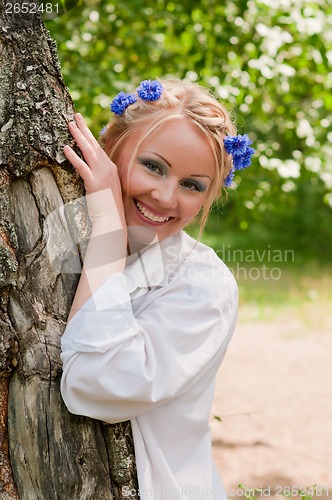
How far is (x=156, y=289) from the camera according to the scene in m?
1.96

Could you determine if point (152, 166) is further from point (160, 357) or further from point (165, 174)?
point (160, 357)

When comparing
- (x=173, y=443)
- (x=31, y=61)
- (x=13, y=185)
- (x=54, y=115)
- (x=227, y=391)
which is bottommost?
(x=227, y=391)

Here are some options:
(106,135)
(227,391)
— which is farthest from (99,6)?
(227,391)

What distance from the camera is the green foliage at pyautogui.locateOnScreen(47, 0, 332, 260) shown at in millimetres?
3926

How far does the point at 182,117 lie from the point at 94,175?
35cm

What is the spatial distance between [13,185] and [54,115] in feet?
0.71

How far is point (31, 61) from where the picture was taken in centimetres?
171

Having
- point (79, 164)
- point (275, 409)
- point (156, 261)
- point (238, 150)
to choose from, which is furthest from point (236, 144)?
point (275, 409)

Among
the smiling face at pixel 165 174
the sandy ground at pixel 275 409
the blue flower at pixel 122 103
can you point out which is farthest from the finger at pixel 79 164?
the sandy ground at pixel 275 409

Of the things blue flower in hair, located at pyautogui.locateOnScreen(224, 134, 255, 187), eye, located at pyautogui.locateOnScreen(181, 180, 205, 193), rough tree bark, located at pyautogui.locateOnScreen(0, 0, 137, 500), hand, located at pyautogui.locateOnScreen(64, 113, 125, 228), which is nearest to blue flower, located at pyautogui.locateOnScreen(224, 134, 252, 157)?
blue flower in hair, located at pyautogui.locateOnScreen(224, 134, 255, 187)

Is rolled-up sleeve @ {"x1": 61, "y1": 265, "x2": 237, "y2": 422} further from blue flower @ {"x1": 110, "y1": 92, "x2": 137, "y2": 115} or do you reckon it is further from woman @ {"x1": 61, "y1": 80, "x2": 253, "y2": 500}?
blue flower @ {"x1": 110, "y1": 92, "x2": 137, "y2": 115}

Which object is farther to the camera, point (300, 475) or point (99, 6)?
point (300, 475)

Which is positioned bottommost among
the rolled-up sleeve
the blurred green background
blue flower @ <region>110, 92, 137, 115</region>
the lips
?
the blurred green background

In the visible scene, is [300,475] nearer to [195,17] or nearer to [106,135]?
[195,17]
